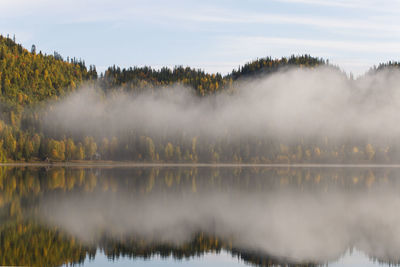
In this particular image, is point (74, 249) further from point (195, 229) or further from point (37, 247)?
point (195, 229)

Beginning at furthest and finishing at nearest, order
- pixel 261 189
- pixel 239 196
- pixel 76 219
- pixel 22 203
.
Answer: pixel 261 189 → pixel 239 196 → pixel 22 203 → pixel 76 219

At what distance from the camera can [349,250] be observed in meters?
58.8

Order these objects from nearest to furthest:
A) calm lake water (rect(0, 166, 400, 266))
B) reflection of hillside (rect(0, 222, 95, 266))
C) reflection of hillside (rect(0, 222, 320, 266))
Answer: reflection of hillside (rect(0, 222, 95, 266)) → reflection of hillside (rect(0, 222, 320, 266)) → calm lake water (rect(0, 166, 400, 266))

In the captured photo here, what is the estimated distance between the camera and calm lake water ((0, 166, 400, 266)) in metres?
53.3

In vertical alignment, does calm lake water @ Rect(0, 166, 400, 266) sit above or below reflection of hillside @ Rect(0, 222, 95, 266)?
below

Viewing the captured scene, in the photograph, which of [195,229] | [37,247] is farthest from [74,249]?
[195,229]

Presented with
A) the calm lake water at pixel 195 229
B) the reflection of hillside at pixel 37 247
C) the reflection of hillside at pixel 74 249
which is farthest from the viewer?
the calm lake water at pixel 195 229

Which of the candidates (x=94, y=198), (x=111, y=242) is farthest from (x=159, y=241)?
(x=94, y=198)

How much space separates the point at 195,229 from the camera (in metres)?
68.5

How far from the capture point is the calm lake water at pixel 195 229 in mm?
53281

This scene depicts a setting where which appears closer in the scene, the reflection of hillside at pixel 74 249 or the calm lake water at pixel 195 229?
the reflection of hillside at pixel 74 249

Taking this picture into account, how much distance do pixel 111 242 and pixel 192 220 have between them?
18316mm

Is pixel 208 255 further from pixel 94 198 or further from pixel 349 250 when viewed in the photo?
pixel 94 198

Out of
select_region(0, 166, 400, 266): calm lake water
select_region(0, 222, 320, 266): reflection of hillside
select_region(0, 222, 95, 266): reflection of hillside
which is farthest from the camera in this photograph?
select_region(0, 166, 400, 266): calm lake water
